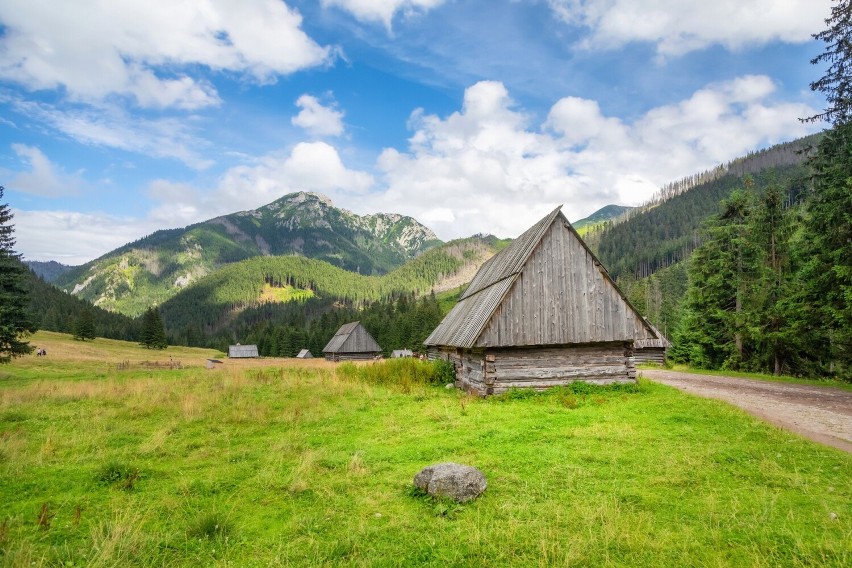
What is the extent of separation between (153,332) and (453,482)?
334 ft

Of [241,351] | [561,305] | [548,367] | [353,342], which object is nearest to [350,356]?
[353,342]

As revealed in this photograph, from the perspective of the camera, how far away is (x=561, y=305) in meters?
18.5

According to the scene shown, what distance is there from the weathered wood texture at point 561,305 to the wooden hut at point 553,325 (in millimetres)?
42

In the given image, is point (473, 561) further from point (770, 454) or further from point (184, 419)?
point (184, 419)

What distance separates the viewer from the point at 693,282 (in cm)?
3331

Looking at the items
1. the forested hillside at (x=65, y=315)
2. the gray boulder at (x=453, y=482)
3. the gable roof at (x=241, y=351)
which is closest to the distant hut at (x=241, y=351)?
the gable roof at (x=241, y=351)

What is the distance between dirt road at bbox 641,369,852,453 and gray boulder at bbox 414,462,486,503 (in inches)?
343

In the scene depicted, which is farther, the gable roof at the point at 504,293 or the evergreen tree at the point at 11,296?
the evergreen tree at the point at 11,296

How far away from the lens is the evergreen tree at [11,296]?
89.8ft

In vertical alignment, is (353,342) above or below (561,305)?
below

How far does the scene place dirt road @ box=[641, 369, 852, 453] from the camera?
11000mm

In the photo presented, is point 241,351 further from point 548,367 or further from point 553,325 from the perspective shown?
point 553,325

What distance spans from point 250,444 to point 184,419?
13.8ft

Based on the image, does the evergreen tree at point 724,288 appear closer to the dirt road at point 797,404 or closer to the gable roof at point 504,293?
the dirt road at point 797,404
